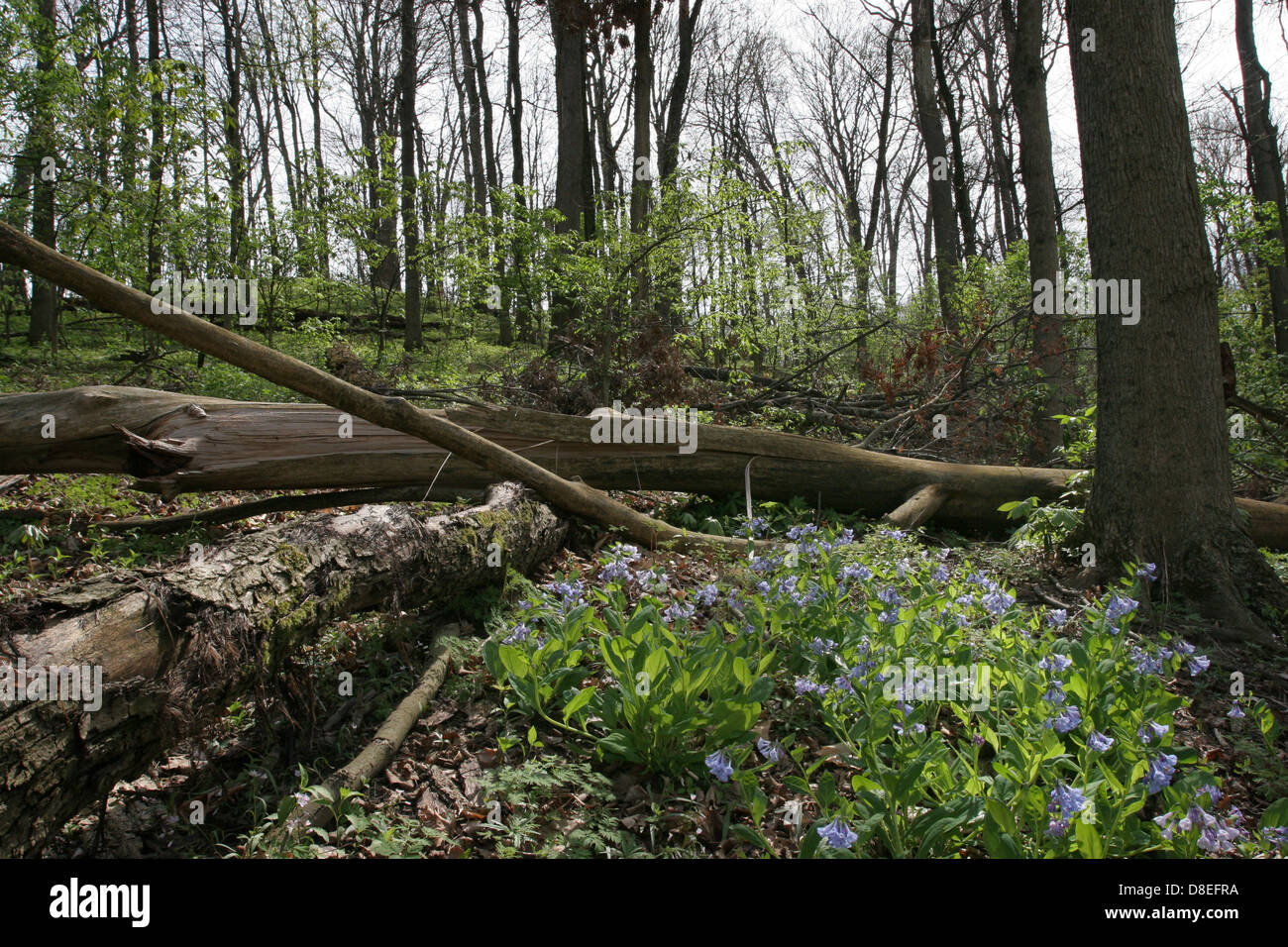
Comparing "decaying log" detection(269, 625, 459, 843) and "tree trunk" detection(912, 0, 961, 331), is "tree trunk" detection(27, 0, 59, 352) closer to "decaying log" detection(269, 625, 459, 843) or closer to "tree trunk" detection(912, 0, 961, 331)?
"decaying log" detection(269, 625, 459, 843)

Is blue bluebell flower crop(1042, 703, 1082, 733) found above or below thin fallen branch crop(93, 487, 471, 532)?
below

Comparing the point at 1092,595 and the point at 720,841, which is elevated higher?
the point at 1092,595

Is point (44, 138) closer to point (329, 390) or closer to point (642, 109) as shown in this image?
point (329, 390)

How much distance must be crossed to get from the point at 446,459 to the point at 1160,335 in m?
4.36

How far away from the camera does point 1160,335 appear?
3.96 metres

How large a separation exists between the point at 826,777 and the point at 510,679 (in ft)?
4.22

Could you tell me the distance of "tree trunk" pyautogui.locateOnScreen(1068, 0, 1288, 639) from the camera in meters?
3.95

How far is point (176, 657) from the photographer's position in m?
2.38

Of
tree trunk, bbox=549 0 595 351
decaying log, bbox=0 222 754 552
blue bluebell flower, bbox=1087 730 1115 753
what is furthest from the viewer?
tree trunk, bbox=549 0 595 351

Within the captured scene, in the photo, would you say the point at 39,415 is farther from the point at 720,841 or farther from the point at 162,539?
the point at 720,841

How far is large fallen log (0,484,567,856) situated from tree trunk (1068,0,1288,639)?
383 centimetres

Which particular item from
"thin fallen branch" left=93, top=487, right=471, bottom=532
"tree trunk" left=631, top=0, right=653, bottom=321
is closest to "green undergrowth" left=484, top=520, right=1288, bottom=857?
"thin fallen branch" left=93, top=487, right=471, bottom=532

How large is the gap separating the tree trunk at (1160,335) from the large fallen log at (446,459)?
5.16 ft
